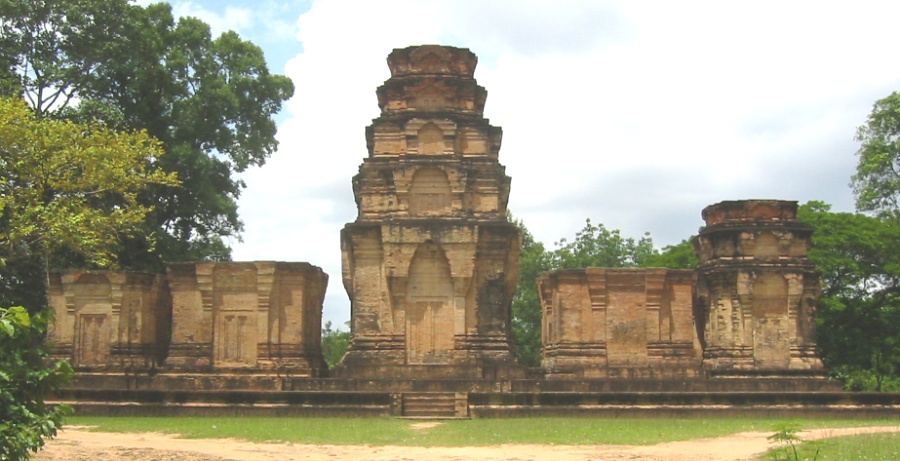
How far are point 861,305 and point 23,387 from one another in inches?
1306

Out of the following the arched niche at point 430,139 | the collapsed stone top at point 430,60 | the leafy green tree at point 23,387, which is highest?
the collapsed stone top at point 430,60

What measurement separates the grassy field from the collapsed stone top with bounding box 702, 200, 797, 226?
7.03 metres

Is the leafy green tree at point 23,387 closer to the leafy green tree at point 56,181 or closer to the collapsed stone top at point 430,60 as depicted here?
the leafy green tree at point 56,181

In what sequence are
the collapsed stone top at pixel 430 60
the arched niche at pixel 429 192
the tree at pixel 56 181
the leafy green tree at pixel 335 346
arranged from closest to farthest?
the tree at pixel 56 181, the arched niche at pixel 429 192, the collapsed stone top at pixel 430 60, the leafy green tree at pixel 335 346

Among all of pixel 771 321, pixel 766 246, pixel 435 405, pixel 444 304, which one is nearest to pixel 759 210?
pixel 766 246

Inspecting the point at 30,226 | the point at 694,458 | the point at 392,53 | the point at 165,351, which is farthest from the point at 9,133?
the point at 694,458

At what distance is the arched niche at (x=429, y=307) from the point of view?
25.2 metres

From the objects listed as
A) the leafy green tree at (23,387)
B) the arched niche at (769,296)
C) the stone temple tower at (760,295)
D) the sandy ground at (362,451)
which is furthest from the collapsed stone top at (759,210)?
the leafy green tree at (23,387)

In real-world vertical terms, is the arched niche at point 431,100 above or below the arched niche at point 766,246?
above

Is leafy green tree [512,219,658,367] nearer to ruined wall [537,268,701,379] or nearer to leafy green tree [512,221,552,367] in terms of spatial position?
leafy green tree [512,221,552,367]

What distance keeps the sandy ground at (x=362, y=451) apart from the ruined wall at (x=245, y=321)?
346 inches

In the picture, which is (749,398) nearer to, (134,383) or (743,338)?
(743,338)

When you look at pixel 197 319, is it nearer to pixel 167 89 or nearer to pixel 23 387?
pixel 167 89

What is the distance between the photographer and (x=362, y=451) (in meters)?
14.7
